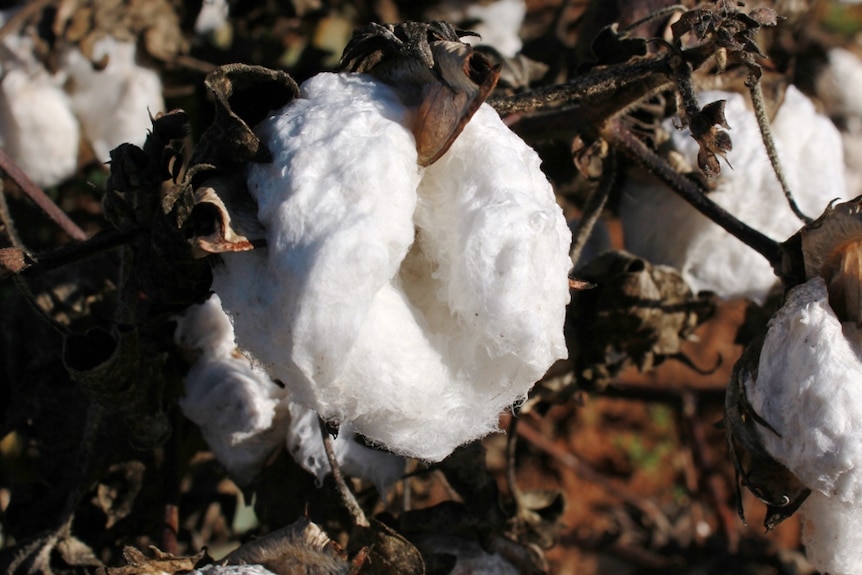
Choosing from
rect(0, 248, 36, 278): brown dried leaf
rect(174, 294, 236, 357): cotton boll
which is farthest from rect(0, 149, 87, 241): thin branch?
rect(0, 248, 36, 278): brown dried leaf

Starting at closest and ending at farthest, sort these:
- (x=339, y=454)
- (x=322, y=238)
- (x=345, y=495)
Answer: (x=322, y=238), (x=345, y=495), (x=339, y=454)

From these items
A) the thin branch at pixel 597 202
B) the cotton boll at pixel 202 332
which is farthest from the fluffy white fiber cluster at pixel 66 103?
the thin branch at pixel 597 202

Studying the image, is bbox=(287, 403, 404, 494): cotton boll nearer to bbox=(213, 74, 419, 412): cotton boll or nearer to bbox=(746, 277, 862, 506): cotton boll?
bbox=(213, 74, 419, 412): cotton boll

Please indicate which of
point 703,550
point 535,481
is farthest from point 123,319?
point 535,481

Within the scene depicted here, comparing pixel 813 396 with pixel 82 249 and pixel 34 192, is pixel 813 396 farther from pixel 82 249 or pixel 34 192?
pixel 34 192

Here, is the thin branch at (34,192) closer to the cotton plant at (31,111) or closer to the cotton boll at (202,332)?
the cotton boll at (202,332)

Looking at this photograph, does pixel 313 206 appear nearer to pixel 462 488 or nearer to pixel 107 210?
pixel 107 210

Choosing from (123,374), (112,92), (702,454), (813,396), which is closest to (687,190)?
(813,396)

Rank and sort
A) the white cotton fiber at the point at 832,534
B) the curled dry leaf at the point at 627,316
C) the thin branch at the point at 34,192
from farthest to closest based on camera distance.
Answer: the curled dry leaf at the point at 627,316 → the thin branch at the point at 34,192 → the white cotton fiber at the point at 832,534
